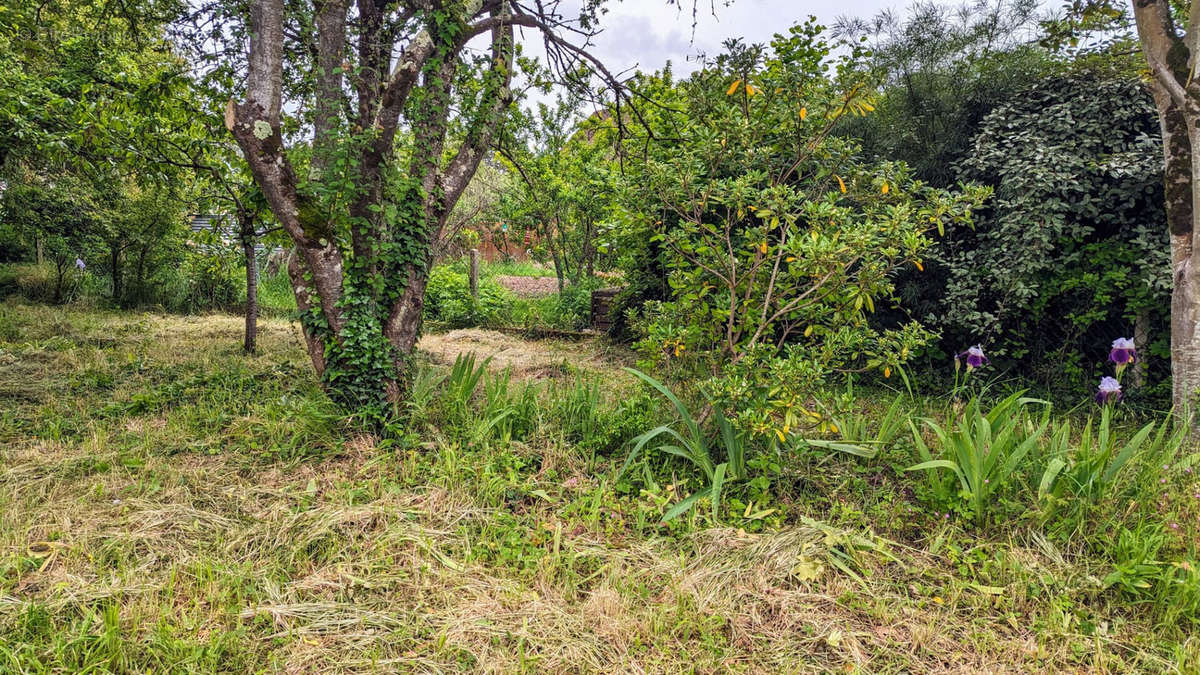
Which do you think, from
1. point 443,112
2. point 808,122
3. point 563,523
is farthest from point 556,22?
point 563,523

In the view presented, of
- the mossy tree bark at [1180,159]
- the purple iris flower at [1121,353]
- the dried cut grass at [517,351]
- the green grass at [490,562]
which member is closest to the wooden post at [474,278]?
the dried cut grass at [517,351]

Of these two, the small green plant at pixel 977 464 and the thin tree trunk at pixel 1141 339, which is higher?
the thin tree trunk at pixel 1141 339

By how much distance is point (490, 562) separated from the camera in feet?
6.91

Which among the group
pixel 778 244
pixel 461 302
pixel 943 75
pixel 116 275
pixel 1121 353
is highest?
pixel 943 75

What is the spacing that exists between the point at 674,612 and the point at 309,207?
9.01 ft

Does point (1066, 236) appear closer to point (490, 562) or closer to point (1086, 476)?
point (1086, 476)

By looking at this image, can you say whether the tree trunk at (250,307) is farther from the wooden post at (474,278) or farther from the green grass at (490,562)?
the wooden post at (474,278)

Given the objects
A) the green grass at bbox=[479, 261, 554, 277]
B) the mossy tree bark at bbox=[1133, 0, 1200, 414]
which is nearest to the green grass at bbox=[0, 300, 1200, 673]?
the mossy tree bark at bbox=[1133, 0, 1200, 414]

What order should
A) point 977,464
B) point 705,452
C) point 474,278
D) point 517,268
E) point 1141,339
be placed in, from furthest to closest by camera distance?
point 517,268 < point 474,278 < point 1141,339 < point 705,452 < point 977,464

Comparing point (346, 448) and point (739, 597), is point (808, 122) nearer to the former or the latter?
point (739, 597)

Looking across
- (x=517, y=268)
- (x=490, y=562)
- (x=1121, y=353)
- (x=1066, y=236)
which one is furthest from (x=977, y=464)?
(x=517, y=268)

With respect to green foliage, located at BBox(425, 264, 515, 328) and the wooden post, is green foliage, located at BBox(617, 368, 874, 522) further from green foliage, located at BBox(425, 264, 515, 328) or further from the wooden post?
the wooden post

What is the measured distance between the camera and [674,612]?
181 cm

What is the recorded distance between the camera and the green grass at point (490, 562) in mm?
1647
